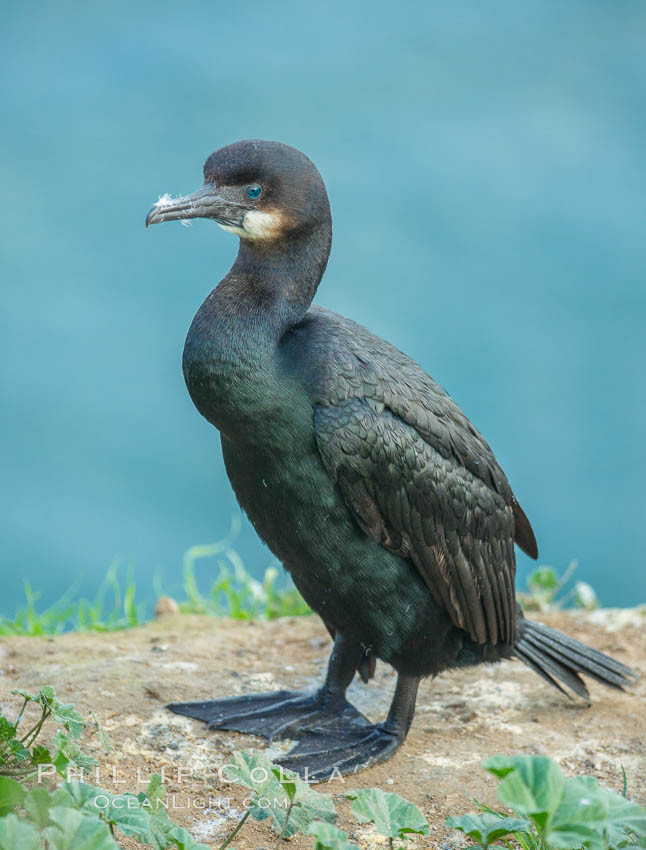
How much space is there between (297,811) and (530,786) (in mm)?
695

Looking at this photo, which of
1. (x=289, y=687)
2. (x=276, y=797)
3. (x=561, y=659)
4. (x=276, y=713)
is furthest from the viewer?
(x=289, y=687)

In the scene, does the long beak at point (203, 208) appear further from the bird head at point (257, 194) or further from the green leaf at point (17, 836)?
the green leaf at point (17, 836)

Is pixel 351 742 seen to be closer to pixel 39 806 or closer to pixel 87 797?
pixel 87 797

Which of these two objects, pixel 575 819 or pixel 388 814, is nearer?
pixel 575 819

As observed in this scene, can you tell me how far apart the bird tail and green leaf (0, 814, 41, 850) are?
2439 millimetres

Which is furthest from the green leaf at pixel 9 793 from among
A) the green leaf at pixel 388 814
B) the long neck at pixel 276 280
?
the long neck at pixel 276 280

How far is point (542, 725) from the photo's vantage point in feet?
13.2

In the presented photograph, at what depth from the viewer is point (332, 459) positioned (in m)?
3.35

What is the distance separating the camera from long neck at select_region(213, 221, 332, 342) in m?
3.51

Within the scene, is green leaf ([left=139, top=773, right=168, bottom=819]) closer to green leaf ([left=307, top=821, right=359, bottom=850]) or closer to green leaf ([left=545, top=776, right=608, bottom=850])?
→ green leaf ([left=307, top=821, right=359, bottom=850])

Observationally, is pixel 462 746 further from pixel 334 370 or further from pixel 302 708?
pixel 334 370

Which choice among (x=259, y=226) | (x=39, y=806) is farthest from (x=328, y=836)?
(x=259, y=226)

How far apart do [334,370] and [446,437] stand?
0.49 meters

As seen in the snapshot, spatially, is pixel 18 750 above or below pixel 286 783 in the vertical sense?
below
